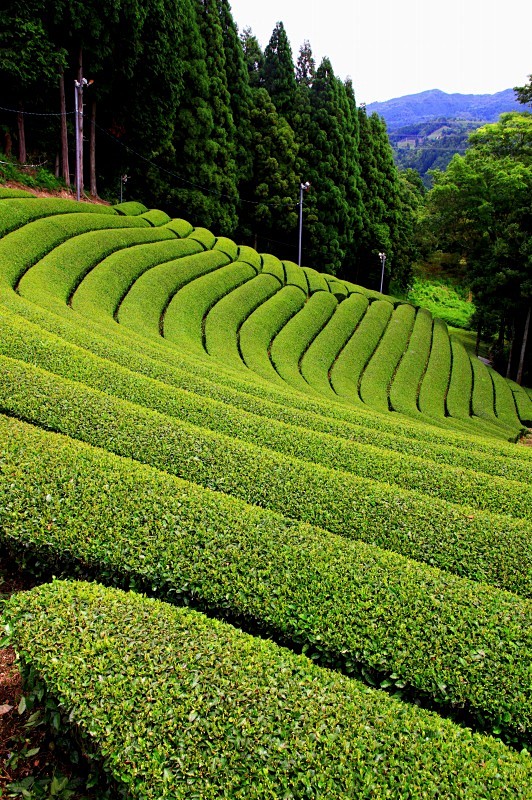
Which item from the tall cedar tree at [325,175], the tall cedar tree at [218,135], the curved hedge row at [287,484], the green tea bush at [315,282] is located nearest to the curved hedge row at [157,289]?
the green tea bush at [315,282]

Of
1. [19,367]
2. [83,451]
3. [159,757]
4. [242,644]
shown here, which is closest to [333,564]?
[242,644]

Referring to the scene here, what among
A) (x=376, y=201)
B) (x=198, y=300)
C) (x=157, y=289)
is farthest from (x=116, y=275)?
(x=376, y=201)

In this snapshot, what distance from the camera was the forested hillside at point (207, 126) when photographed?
77.4 ft

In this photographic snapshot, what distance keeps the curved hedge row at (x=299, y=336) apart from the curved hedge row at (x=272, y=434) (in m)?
7.22

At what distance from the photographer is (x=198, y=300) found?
18406 mm

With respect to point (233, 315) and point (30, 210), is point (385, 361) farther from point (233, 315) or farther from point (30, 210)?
point (30, 210)

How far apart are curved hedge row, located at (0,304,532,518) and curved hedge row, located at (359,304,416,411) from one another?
29.6 feet

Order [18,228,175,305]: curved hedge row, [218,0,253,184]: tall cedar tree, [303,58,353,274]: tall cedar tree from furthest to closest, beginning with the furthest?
[303,58,353,274]: tall cedar tree
[218,0,253,184]: tall cedar tree
[18,228,175,305]: curved hedge row

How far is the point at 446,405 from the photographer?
19.9m

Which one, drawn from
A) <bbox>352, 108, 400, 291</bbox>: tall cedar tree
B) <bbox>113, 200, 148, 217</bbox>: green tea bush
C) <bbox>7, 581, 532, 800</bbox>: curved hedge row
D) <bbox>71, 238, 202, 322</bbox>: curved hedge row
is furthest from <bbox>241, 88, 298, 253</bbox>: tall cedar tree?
<bbox>7, 581, 532, 800</bbox>: curved hedge row

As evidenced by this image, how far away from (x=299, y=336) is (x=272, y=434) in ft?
42.3

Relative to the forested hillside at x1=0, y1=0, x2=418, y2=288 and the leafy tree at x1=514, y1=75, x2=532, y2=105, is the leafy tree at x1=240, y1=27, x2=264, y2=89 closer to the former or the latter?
the forested hillside at x1=0, y1=0, x2=418, y2=288

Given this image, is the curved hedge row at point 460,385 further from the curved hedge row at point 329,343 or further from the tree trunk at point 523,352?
the curved hedge row at point 329,343

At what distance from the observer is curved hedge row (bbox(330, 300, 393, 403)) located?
703 inches
